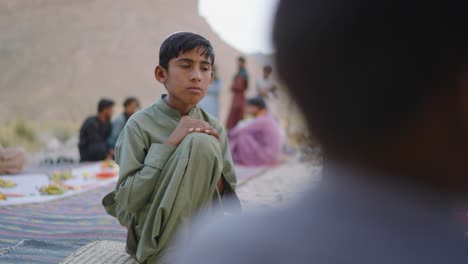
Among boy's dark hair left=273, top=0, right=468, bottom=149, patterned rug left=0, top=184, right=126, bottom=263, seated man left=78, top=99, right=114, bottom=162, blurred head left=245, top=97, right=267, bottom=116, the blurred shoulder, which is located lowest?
seated man left=78, top=99, right=114, bottom=162

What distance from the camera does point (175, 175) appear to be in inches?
68.2

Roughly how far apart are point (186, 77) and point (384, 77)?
149 cm

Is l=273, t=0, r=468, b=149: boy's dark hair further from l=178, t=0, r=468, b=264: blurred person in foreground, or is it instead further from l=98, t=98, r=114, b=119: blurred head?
l=98, t=98, r=114, b=119: blurred head

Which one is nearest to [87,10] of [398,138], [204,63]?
[204,63]

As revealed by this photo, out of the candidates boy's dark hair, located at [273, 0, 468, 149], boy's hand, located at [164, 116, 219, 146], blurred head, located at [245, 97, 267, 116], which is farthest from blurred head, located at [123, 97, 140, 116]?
boy's dark hair, located at [273, 0, 468, 149]

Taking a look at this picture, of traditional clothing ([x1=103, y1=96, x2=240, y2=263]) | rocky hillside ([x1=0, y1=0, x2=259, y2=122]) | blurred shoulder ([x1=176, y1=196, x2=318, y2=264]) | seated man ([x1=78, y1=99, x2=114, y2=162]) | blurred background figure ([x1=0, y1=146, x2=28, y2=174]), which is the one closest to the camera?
blurred shoulder ([x1=176, y1=196, x2=318, y2=264])

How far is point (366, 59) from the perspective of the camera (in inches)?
26.1

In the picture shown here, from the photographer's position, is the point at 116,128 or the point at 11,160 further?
the point at 116,128

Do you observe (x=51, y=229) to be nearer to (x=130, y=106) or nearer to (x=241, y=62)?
(x=130, y=106)

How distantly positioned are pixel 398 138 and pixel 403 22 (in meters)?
0.16

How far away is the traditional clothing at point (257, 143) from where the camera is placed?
737 centimetres

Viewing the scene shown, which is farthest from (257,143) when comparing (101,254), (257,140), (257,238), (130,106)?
(257,238)

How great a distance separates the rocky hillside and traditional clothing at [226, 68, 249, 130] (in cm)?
1242

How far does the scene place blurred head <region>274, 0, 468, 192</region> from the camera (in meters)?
0.63
